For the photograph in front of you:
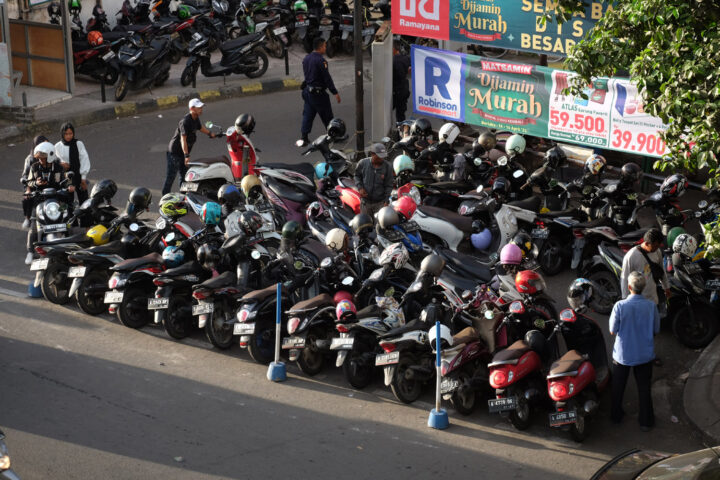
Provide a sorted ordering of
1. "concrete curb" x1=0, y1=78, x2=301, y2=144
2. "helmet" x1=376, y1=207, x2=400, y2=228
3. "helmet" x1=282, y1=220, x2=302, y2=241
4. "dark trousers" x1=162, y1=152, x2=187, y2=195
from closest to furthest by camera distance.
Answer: "helmet" x1=282, y1=220, x2=302, y2=241 → "helmet" x1=376, y1=207, x2=400, y2=228 → "dark trousers" x1=162, y1=152, x2=187, y2=195 → "concrete curb" x1=0, y1=78, x2=301, y2=144

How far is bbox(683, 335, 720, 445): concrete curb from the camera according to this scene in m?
8.98

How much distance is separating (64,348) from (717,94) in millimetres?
6634

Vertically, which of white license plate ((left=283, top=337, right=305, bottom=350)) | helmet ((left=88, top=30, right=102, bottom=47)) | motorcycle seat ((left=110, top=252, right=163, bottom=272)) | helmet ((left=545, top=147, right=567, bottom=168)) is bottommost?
white license plate ((left=283, top=337, right=305, bottom=350))

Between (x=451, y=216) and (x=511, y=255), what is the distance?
264cm

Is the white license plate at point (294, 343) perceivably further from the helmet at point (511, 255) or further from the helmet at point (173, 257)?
the helmet at point (511, 255)

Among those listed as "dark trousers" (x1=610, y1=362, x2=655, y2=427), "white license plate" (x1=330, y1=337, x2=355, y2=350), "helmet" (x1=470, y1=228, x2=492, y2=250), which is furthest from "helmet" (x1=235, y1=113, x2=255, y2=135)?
"dark trousers" (x1=610, y1=362, x2=655, y2=427)

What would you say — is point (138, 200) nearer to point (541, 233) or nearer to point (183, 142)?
point (183, 142)

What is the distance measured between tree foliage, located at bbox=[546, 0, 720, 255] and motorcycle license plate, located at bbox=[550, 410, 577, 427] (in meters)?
1.85

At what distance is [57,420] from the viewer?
8.99 m

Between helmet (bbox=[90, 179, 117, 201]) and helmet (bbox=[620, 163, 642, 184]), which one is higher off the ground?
helmet (bbox=[620, 163, 642, 184])

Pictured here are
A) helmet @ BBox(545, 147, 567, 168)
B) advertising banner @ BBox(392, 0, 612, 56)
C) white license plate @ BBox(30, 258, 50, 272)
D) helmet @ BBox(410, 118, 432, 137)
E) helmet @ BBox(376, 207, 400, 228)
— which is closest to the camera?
white license plate @ BBox(30, 258, 50, 272)

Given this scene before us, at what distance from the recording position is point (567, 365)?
8797mm

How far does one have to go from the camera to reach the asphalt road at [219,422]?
27.5 ft

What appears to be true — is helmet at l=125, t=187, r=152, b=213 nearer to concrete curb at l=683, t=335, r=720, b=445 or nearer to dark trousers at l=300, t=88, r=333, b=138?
dark trousers at l=300, t=88, r=333, b=138
